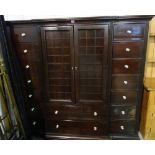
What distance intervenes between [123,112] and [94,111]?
40cm

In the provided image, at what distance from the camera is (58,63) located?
201cm

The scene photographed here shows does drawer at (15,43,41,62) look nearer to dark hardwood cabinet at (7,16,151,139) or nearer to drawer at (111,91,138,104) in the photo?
dark hardwood cabinet at (7,16,151,139)

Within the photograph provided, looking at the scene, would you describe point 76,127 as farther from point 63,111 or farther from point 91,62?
point 91,62

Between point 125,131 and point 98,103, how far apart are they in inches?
23.3

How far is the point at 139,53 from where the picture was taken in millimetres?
1872

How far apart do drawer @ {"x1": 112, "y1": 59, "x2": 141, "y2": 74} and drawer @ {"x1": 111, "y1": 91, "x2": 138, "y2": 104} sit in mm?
287

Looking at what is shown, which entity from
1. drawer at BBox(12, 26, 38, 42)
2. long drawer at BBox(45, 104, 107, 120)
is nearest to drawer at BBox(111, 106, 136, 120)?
long drawer at BBox(45, 104, 107, 120)

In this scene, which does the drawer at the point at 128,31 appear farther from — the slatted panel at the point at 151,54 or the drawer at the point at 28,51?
the drawer at the point at 28,51

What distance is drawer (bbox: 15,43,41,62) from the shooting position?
1993mm

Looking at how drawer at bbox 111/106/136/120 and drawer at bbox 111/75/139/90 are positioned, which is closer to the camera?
drawer at bbox 111/75/139/90

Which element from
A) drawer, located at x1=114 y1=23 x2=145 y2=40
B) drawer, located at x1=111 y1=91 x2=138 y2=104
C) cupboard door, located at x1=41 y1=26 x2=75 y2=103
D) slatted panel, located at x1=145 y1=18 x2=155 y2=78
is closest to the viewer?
drawer, located at x1=114 y1=23 x2=145 y2=40

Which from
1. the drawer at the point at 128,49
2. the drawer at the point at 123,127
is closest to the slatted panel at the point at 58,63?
the drawer at the point at 128,49

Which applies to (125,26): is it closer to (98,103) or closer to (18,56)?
(98,103)
